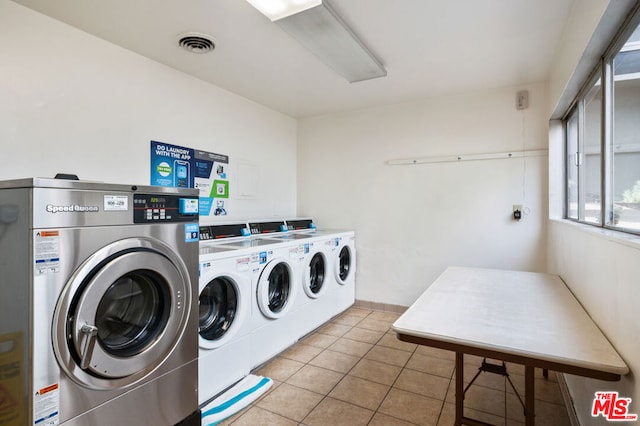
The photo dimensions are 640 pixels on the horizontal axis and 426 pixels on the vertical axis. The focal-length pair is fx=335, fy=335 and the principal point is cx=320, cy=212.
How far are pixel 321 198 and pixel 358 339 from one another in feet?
6.25

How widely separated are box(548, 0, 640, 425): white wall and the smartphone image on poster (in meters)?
2.93

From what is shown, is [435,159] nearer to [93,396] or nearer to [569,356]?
[569,356]

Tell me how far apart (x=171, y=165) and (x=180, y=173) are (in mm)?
109

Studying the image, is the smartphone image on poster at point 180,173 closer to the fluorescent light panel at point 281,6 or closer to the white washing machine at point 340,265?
the white washing machine at point 340,265

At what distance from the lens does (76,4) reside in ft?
6.57

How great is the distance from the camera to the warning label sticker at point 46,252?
3.93 ft

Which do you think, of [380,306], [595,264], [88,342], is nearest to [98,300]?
[88,342]

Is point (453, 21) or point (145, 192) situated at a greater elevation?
point (453, 21)

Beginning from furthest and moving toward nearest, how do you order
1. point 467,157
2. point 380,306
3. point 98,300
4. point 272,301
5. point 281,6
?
point 380,306 < point 467,157 < point 272,301 < point 281,6 < point 98,300

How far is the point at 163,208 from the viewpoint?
1643mm

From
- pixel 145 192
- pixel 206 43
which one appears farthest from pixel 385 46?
pixel 145 192

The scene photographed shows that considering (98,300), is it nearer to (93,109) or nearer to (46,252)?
(46,252)

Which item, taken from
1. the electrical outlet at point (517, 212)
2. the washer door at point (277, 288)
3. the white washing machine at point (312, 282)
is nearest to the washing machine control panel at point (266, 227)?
the white washing machine at point (312, 282)

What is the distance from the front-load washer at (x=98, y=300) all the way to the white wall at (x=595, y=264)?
1.86m
